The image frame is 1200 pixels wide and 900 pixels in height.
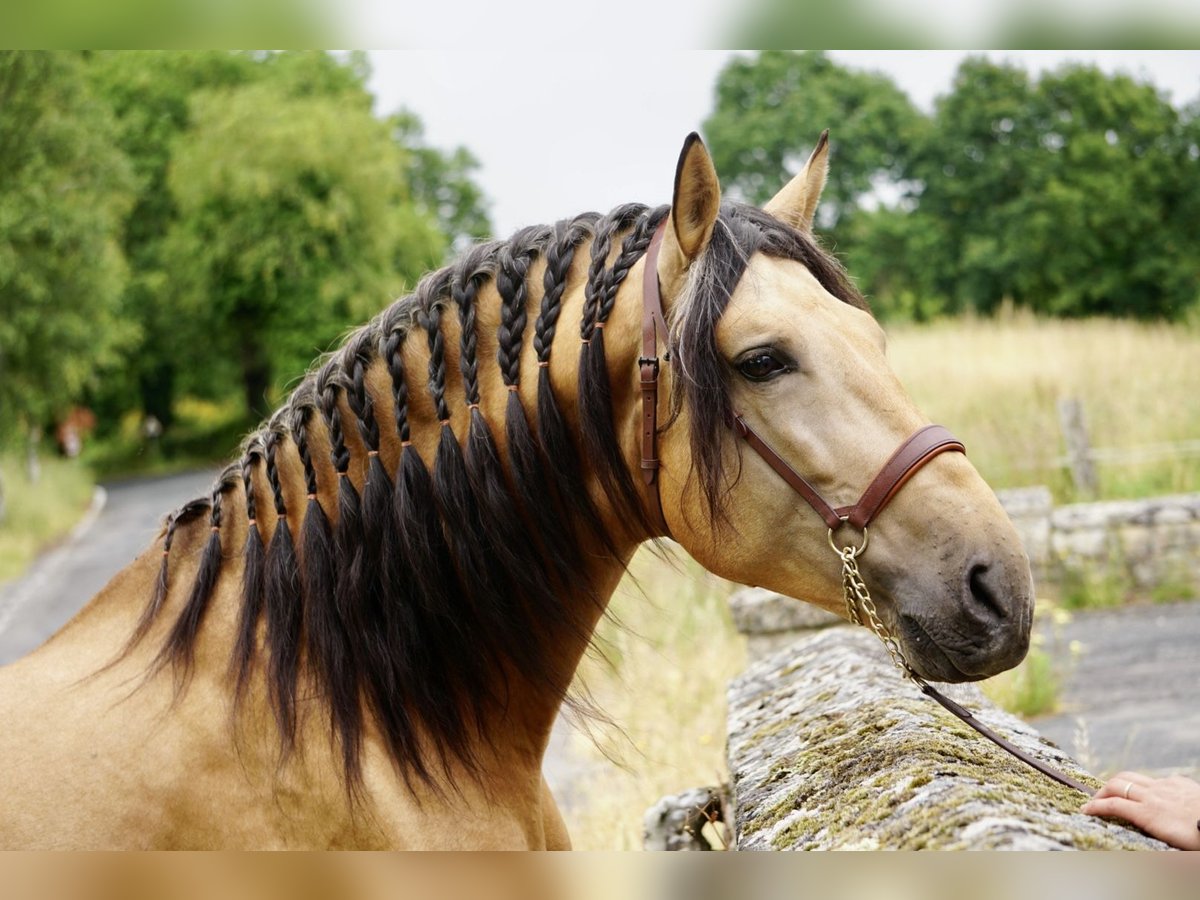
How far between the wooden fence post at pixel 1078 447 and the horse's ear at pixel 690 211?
10.4m

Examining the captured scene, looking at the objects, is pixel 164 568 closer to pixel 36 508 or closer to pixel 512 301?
pixel 512 301

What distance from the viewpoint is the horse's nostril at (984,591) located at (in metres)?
1.93

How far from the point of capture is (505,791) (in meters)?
2.35

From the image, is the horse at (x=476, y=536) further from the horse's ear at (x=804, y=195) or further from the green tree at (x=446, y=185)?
the green tree at (x=446, y=185)

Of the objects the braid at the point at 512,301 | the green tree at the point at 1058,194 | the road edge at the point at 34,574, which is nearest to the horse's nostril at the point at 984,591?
the braid at the point at 512,301

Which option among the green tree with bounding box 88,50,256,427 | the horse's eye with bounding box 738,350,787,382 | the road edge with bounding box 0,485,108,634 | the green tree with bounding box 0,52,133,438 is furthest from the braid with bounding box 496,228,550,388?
the green tree with bounding box 88,50,256,427

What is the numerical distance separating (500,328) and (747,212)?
0.67m

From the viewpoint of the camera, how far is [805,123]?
1989 centimetres

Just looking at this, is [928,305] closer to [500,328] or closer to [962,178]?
[962,178]

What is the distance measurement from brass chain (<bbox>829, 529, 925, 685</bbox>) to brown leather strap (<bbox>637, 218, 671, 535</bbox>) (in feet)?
1.43

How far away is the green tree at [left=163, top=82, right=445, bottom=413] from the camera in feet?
80.0

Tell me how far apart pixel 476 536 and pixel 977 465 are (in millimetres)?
10188

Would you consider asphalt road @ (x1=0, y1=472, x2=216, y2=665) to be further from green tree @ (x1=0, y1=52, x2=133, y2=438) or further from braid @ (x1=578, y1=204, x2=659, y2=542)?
braid @ (x1=578, y1=204, x2=659, y2=542)

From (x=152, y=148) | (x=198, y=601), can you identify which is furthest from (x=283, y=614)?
(x=152, y=148)
